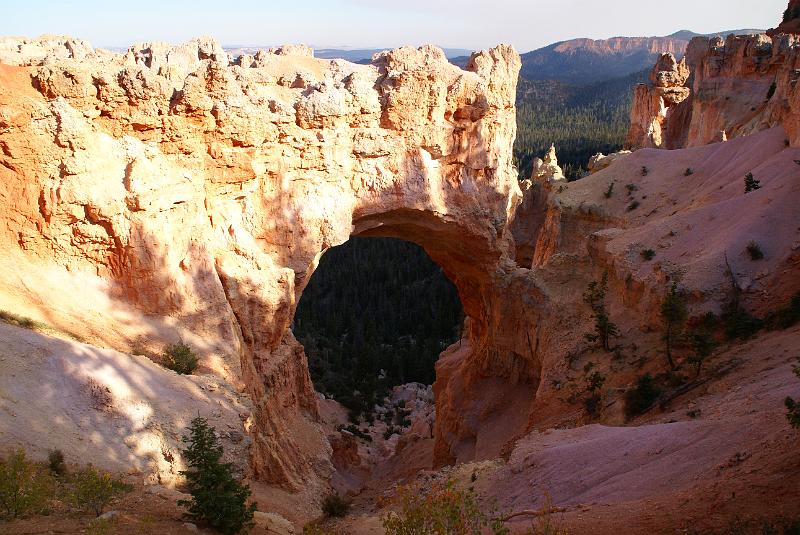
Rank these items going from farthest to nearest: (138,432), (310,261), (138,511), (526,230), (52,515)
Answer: (526,230) → (310,261) → (138,432) → (138,511) → (52,515)

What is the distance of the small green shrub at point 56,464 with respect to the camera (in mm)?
7660

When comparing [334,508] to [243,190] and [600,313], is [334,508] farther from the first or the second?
[600,313]

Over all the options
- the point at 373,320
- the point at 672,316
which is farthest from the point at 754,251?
the point at 373,320

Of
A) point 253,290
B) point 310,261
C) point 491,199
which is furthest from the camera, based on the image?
point 491,199

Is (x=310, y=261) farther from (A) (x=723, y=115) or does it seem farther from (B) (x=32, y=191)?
(A) (x=723, y=115)

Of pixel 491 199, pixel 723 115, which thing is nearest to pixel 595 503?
pixel 491 199

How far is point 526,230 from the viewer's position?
36.4 m

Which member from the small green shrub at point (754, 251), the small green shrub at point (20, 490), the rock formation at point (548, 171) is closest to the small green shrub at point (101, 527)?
the small green shrub at point (20, 490)

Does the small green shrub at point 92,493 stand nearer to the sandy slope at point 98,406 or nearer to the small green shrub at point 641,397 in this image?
the sandy slope at point 98,406

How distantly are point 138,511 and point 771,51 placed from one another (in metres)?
43.5

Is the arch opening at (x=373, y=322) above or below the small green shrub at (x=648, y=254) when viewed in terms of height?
below

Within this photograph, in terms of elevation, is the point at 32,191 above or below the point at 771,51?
below

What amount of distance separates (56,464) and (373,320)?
3474cm

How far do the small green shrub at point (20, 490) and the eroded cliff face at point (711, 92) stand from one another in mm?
30995
